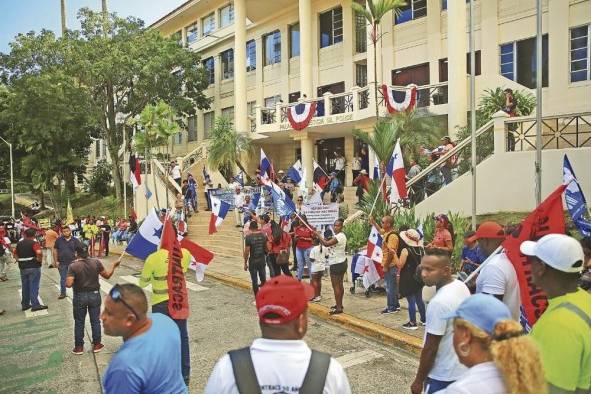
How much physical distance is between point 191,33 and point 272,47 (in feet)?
31.0

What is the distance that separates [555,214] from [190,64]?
2919 centimetres

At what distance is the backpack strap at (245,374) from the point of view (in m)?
2.13

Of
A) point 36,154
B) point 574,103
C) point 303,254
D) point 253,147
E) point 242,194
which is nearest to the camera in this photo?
point 303,254

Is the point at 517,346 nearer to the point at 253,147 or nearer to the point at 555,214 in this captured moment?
the point at 555,214

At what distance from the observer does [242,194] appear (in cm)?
A: 1961

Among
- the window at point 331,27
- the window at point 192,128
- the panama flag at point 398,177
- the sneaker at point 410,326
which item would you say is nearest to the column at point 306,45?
the window at point 331,27

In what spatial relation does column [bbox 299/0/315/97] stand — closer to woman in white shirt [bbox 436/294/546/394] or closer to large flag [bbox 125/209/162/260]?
large flag [bbox 125/209/162/260]

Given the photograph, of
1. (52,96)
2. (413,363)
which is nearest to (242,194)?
(413,363)

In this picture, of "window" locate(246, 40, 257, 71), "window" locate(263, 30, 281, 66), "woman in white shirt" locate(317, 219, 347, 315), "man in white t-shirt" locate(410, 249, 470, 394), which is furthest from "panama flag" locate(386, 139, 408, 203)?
"window" locate(246, 40, 257, 71)

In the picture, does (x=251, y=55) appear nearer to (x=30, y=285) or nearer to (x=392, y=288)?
(x=30, y=285)

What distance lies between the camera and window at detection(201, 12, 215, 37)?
32781mm

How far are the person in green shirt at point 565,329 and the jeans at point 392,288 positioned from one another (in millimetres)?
5719

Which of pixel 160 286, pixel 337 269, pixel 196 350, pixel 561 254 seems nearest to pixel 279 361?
pixel 561 254

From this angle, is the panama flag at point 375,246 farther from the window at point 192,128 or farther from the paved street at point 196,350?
the window at point 192,128
